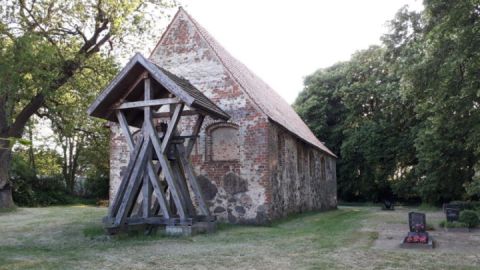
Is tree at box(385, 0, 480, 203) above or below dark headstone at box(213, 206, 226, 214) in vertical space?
above

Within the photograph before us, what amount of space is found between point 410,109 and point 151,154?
19.7 meters

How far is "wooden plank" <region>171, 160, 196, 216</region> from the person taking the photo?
39.3 ft

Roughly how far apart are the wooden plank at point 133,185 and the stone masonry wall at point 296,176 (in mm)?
4726

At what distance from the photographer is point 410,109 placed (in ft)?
87.7

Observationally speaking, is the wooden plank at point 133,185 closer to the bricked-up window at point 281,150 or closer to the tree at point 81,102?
the bricked-up window at point 281,150

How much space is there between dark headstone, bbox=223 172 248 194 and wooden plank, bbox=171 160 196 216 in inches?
108

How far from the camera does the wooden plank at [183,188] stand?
1198 centimetres

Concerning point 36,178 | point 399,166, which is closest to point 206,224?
point 36,178

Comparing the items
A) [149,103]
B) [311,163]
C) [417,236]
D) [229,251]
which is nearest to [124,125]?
[149,103]

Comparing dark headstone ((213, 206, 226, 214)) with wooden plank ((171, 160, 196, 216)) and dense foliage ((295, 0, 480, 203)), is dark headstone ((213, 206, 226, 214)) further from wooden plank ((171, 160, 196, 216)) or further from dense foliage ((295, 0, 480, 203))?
dense foliage ((295, 0, 480, 203))

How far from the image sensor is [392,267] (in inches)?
285

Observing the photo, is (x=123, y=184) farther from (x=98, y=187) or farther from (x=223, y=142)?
(x=98, y=187)

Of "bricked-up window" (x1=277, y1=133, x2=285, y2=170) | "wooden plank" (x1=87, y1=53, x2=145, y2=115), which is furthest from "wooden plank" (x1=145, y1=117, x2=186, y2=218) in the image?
"bricked-up window" (x1=277, y1=133, x2=285, y2=170)

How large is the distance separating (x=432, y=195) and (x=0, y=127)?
24.8m
